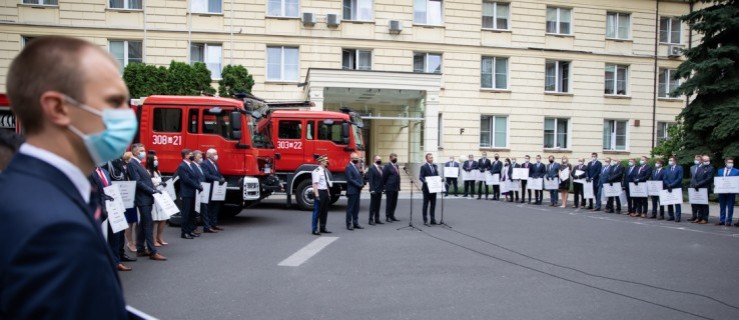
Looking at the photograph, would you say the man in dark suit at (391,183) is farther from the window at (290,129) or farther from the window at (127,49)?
the window at (127,49)

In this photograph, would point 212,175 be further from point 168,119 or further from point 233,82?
point 233,82

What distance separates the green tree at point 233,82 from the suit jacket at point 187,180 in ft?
40.9

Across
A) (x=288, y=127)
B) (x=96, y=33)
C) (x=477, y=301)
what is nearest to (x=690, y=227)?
(x=477, y=301)

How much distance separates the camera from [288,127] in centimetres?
1694

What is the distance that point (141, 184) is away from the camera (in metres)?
8.47

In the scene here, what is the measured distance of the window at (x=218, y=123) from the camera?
1294cm

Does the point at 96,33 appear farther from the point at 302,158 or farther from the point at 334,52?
the point at 302,158

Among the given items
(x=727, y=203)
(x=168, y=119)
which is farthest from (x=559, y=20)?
(x=168, y=119)

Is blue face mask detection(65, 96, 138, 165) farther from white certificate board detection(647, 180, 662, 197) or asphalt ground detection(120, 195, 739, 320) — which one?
white certificate board detection(647, 180, 662, 197)

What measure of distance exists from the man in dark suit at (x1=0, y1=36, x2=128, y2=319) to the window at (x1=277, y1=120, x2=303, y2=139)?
1535 centimetres

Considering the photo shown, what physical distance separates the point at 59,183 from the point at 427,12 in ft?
94.8

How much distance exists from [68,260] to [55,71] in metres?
0.57

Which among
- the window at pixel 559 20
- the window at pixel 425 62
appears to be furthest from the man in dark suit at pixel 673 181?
the window at pixel 559 20

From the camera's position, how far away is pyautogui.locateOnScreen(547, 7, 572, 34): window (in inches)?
1187
